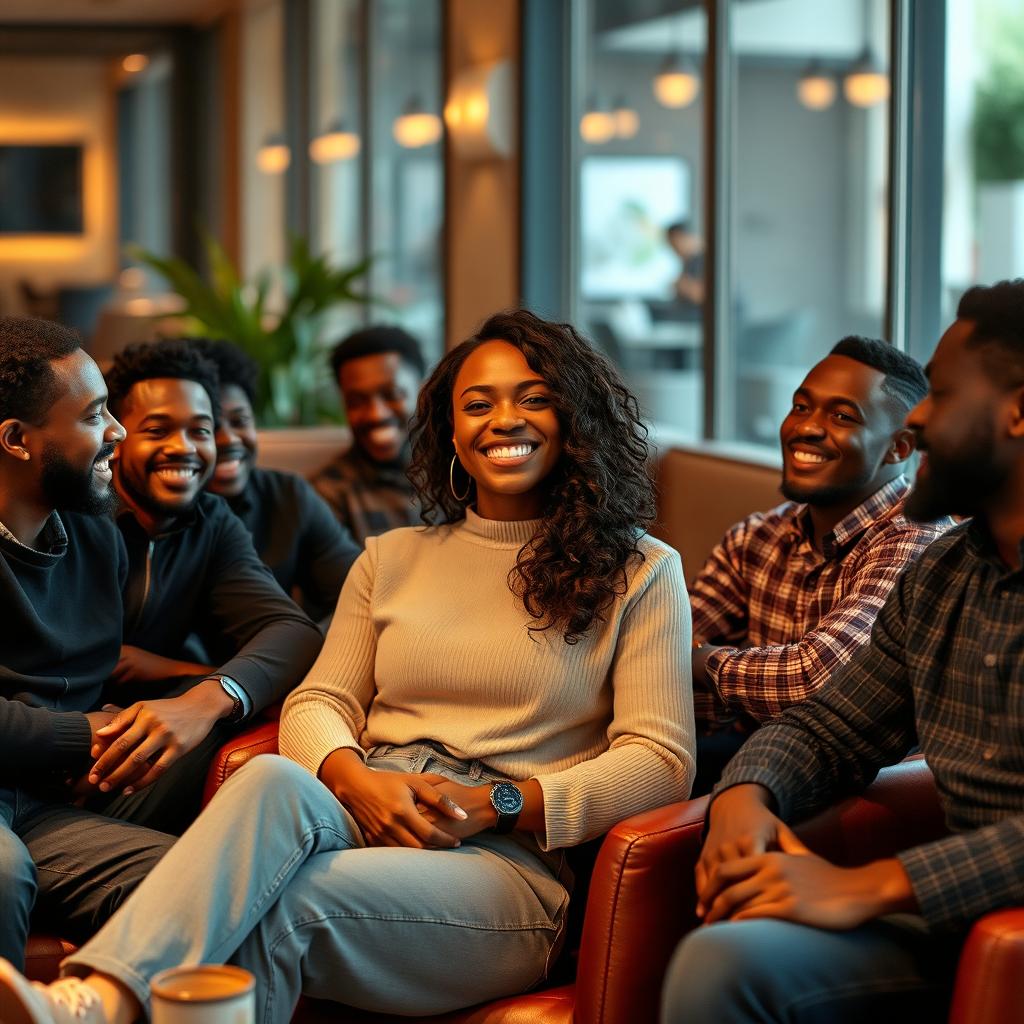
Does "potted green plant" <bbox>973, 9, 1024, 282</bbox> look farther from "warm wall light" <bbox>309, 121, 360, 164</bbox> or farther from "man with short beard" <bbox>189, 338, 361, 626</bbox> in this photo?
"warm wall light" <bbox>309, 121, 360, 164</bbox>

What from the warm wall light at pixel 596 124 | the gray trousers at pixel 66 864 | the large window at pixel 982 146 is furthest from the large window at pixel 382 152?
the gray trousers at pixel 66 864

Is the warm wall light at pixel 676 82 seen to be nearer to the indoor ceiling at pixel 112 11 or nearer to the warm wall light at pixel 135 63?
the indoor ceiling at pixel 112 11

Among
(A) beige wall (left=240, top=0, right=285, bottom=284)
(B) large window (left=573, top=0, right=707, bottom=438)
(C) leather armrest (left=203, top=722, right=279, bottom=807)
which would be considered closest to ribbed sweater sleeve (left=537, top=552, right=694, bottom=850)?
(C) leather armrest (left=203, top=722, right=279, bottom=807)

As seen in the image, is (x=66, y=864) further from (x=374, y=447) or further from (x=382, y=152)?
(x=382, y=152)

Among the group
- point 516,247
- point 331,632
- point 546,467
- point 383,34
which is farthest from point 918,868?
point 383,34

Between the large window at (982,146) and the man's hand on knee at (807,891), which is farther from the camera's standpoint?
the large window at (982,146)

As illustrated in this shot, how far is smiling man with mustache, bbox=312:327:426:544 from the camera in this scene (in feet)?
12.6

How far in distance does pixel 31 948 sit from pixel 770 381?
3152 mm

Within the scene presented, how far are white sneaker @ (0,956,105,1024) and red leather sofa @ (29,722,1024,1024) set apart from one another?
412mm

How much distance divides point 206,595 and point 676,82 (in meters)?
4.13

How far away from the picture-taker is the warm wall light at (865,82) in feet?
13.4

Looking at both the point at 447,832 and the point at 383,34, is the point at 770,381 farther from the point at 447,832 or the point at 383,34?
the point at 383,34

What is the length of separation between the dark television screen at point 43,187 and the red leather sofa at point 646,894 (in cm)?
1139

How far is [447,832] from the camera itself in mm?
2055
